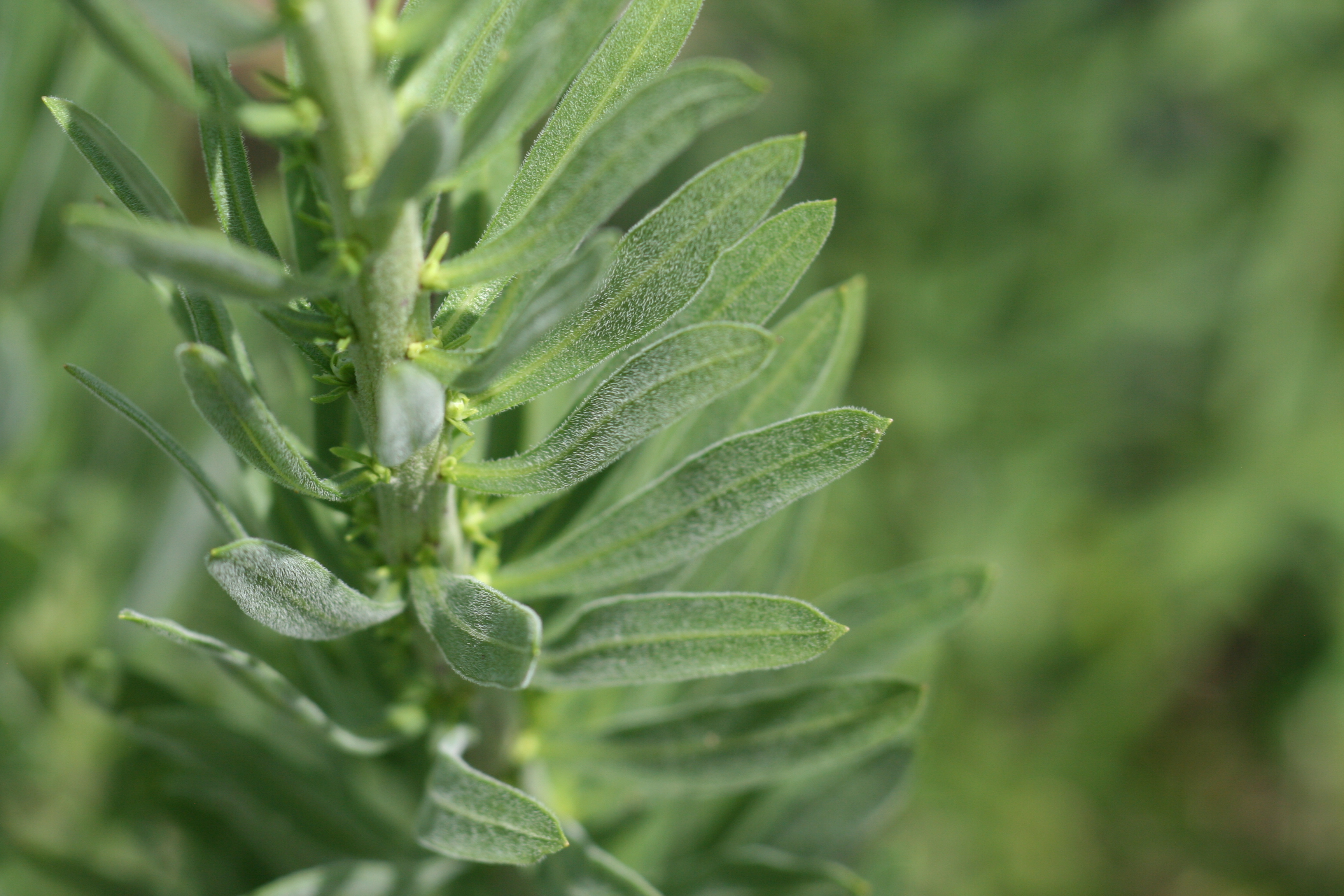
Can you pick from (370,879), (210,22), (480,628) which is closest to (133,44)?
(210,22)

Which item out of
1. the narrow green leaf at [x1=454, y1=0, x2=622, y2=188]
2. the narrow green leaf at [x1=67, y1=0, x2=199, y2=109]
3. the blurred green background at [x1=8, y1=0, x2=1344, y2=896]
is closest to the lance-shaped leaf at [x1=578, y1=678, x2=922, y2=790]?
the narrow green leaf at [x1=454, y1=0, x2=622, y2=188]

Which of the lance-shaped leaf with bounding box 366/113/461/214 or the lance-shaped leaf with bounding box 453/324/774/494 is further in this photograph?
the lance-shaped leaf with bounding box 453/324/774/494

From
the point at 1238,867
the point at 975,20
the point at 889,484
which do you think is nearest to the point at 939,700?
the point at 889,484

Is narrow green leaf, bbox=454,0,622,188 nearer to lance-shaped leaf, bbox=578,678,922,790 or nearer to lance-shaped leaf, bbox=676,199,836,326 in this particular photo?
lance-shaped leaf, bbox=676,199,836,326

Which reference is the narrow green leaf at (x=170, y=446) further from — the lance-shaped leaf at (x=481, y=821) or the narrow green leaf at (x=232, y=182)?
the lance-shaped leaf at (x=481, y=821)

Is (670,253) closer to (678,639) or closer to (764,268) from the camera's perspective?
(764,268)

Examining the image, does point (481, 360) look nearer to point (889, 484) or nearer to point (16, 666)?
point (16, 666)
